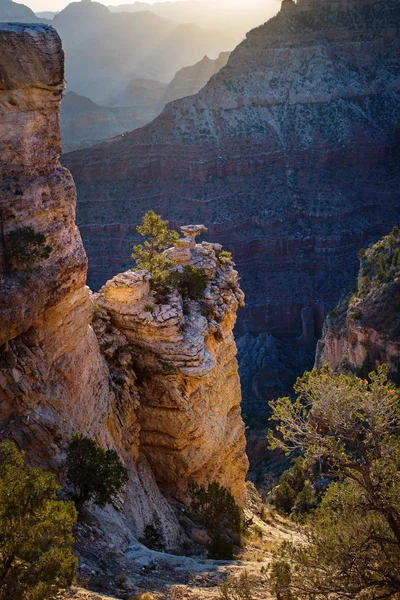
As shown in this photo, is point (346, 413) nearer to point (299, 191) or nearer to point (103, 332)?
point (103, 332)

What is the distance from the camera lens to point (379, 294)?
185ft

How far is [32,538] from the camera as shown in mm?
11773

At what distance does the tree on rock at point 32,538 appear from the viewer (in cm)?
1159

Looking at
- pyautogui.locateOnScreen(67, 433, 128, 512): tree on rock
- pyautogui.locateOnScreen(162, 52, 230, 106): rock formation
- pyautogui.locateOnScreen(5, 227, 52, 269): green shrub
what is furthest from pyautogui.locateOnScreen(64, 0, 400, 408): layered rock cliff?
pyautogui.locateOnScreen(67, 433, 128, 512): tree on rock

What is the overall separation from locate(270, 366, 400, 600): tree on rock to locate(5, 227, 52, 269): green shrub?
8850mm

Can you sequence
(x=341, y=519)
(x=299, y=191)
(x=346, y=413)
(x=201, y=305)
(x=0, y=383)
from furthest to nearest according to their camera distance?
(x=299, y=191)
(x=201, y=305)
(x=0, y=383)
(x=346, y=413)
(x=341, y=519)

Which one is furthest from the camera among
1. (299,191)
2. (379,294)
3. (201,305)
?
(299,191)

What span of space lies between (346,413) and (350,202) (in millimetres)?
92481

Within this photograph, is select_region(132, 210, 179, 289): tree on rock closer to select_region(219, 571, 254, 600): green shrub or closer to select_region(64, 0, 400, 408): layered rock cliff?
select_region(219, 571, 254, 600): green shrub

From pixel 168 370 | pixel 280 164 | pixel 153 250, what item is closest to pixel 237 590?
pixel 168 370

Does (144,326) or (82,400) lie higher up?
(144,326)

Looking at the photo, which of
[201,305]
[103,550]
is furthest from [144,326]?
[103,550]

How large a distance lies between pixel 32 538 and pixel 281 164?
10036 centimetres

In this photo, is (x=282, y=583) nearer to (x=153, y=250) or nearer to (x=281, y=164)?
(x=153, y=250)
